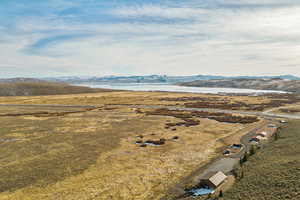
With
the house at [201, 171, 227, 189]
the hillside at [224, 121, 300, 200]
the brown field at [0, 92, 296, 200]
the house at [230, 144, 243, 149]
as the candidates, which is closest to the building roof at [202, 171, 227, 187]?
the house at [201, 171, 227, 189]

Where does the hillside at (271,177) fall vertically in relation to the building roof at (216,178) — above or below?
above

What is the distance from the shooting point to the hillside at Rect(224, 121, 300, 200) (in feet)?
74.1

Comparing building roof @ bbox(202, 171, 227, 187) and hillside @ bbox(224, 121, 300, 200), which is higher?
hillside @ bbox(224, 121, 300, 200)

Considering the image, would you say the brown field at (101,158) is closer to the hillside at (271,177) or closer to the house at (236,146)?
the house at (236,146)

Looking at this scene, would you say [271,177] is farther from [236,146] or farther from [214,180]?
[236,146]

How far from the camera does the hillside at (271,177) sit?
2258cm

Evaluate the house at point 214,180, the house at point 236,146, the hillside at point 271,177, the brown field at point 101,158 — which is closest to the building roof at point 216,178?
the house at point 214,180

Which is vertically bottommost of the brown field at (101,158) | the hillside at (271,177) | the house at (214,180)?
the brown field at (101,158)

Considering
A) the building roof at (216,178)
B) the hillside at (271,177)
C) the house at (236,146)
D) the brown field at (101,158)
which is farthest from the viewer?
the house at (236,146)

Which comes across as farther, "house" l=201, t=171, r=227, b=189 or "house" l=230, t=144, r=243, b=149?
"house" l=230, t=144, r=243, b=149

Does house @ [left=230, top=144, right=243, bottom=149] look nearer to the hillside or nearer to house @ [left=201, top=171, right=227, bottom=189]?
the hillside

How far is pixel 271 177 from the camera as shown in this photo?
26.0m

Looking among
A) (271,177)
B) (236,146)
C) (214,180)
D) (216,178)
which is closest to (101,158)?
(214,180)

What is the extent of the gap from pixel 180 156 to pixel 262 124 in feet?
132
